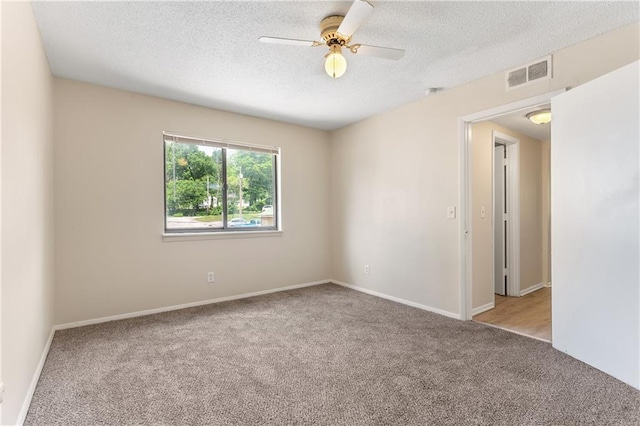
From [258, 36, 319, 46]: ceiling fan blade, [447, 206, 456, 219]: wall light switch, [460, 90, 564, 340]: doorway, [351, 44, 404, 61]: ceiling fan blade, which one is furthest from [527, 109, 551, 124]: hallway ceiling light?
[258, 36, 319, 46]: ceiling fan blade

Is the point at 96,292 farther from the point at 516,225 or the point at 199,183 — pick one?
the point at 516,225

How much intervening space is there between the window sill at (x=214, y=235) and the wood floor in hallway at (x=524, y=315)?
2.65 m

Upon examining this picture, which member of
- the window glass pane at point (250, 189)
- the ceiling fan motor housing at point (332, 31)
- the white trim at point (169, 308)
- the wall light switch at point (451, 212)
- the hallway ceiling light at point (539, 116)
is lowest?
the white trim at point (169, 308)

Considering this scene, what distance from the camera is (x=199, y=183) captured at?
3793mm

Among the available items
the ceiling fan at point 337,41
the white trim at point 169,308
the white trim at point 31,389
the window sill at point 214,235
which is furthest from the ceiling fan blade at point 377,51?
the white trim at point 169,308

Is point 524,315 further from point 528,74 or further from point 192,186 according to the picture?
point 192,186

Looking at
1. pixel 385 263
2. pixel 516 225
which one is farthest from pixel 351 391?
pixel 516 225

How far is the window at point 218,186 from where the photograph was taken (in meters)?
3.63

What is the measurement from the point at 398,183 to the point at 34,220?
132 inches

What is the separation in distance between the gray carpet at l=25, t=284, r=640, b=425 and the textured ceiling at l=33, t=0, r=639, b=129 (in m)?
2.34

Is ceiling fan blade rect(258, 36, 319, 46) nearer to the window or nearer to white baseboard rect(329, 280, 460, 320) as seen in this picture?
the window

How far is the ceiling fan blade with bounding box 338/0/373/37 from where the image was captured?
166 centimetres

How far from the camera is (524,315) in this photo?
3.34 m

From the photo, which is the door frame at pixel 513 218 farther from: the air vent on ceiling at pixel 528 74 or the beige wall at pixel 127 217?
the beige wall at pixel 127 217
